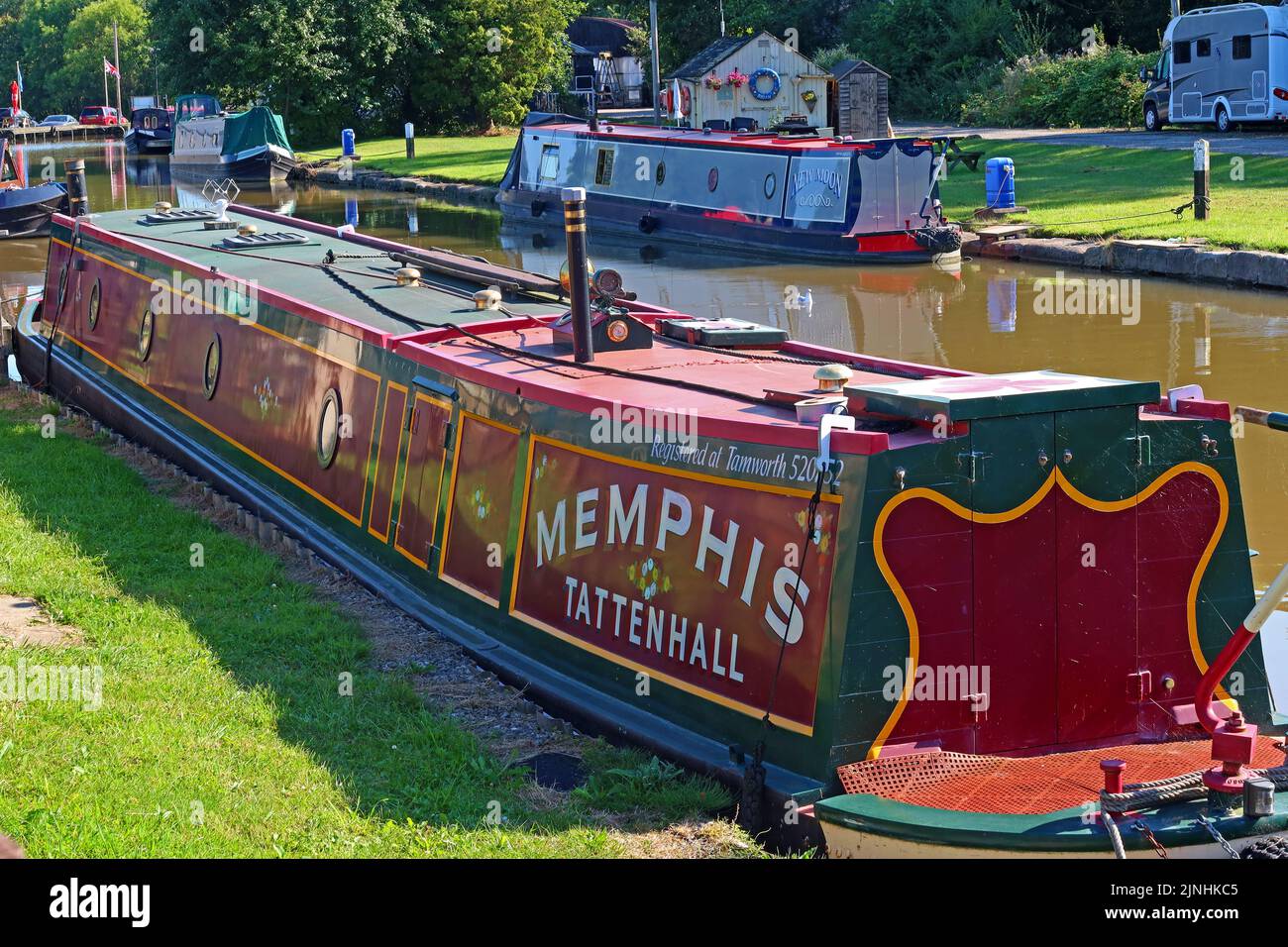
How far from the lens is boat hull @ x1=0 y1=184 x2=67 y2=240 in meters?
28.3

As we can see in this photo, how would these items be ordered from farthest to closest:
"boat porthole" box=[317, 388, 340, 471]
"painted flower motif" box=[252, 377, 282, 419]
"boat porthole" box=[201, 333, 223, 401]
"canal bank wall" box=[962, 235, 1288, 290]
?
"canal bank wall" box=[962, 235, 1288, 290], "boat porthole" box=[201, 333, 223, 401], "painted flower motif" box=[252, 377, 282, 419], "boat porthole" box=[317, 388, 340, 471]

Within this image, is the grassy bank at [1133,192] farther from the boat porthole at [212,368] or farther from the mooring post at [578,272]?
the mooring post at [578,272]

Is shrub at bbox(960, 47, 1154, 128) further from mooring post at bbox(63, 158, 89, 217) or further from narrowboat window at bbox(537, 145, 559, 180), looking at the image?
mooring post at bbox(63, 158, 89, 217)

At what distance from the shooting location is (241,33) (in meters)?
47.8

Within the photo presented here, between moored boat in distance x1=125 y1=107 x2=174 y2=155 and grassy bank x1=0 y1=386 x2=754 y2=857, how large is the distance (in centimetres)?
4797

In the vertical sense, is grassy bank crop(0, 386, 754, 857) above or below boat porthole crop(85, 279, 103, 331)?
below

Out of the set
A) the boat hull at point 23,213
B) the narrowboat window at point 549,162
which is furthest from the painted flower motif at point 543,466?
the boat hull at point 23,213

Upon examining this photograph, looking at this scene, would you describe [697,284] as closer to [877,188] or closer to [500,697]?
[877,188]

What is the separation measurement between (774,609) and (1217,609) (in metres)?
1.66

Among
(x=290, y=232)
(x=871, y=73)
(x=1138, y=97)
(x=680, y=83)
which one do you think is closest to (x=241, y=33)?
(x=680, y=83)

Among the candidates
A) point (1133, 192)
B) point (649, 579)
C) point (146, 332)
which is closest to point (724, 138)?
point (1133, 192)

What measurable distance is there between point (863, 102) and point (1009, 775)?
93.3 ft

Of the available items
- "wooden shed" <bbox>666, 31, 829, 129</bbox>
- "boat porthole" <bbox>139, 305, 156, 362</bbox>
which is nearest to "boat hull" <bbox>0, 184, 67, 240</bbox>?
"wooden shed" <bbox>666, 31, 829, 129</bbox>

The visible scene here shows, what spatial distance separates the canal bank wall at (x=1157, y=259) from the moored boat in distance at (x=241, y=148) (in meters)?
25.3
